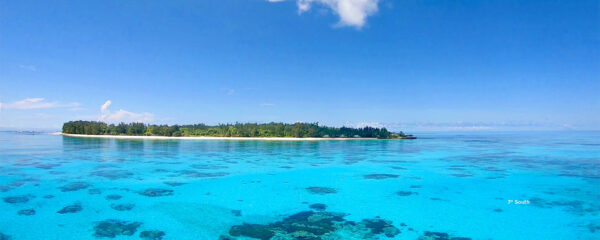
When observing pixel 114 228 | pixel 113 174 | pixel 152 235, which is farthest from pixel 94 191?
pixel 152 235

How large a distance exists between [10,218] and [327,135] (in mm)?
118068

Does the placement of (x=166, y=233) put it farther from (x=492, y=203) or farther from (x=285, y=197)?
(x=492, y=203)

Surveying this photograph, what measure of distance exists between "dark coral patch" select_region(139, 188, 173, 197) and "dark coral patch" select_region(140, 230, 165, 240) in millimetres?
7252

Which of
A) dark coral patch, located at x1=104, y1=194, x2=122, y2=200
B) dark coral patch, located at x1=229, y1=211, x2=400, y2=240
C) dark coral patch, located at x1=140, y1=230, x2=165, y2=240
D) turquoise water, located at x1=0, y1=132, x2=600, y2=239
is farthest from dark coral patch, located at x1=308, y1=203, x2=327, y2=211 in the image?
dark coral patch, located at x1=104, y1=194, x2=122, y2=200

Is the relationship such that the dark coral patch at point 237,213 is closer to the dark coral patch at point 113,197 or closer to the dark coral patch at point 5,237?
the dark coral patch at point 113,197

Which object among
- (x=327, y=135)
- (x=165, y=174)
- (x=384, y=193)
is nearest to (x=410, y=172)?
(x=384, y=193)

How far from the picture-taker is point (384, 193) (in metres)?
22.1

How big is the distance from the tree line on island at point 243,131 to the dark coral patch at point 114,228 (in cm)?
10990

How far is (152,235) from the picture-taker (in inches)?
530

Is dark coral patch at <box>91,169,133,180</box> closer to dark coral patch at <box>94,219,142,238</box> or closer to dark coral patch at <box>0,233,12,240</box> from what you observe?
dark coral patch at <box>94,219,142,238</box>

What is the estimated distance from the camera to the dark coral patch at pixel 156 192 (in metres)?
20.7

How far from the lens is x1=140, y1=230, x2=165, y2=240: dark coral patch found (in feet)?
43.5

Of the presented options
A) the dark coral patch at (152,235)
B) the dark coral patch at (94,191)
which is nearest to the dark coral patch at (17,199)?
the dark coral patch at (94,191)

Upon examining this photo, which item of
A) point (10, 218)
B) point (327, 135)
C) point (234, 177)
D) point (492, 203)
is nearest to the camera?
point (10, 218)
